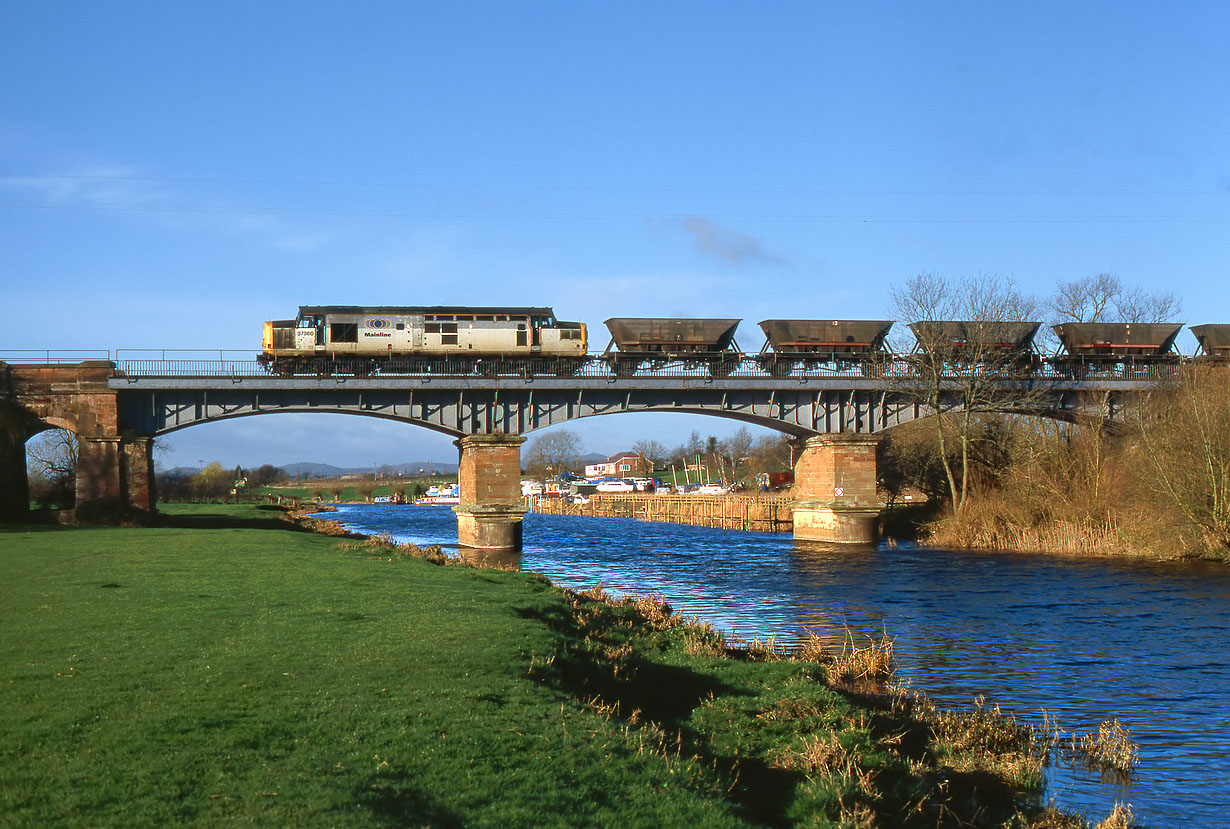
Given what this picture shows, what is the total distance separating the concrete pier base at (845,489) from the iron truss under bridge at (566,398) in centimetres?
183

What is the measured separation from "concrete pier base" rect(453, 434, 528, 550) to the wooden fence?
1001 inches

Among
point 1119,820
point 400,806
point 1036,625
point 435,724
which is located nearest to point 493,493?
point 1036,625

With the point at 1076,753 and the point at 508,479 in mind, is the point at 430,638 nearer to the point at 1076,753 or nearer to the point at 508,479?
the point at 1076,753

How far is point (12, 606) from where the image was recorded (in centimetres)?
1608

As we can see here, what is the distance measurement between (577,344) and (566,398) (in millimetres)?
4774

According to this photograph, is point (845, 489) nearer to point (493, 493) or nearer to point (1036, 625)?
point (493, 493)

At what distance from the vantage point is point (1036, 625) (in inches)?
959

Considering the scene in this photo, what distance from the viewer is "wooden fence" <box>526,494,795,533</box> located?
236 feet

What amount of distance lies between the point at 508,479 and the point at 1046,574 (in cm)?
2354


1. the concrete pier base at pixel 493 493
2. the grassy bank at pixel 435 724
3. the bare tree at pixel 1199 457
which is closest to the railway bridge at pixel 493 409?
the concrete pier base at pixel 493 493

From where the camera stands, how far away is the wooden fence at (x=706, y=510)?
7188 centimetres

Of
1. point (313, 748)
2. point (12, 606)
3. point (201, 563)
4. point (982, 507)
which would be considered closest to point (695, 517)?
point (982, 507)

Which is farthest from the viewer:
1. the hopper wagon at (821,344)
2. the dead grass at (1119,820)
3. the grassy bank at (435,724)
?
the hopper wagon at (821,344)

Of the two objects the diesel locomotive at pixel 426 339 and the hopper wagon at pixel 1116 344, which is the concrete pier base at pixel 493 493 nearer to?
the diesel locomotive at pixel 426 339
